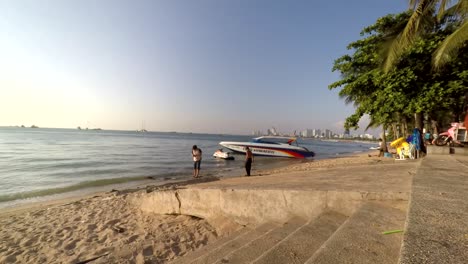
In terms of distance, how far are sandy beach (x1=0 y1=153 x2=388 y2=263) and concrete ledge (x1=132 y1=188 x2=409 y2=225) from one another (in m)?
0.31

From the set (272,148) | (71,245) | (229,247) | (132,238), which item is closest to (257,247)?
(229,247)

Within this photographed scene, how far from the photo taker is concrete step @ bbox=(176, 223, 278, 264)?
9.80ft

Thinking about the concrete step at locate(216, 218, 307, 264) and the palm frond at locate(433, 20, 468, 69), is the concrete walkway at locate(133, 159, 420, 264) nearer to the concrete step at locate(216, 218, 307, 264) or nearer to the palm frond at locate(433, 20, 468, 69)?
the concrete step at locate(216, 218, 307, 264)

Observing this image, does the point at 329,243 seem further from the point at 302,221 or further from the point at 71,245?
the point at 71,245

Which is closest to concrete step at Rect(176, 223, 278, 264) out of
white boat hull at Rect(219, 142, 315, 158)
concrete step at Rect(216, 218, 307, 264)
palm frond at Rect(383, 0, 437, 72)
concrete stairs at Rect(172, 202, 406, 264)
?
concrete stairs at Rect(172, 202, 406, 264)

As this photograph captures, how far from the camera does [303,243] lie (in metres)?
2.68

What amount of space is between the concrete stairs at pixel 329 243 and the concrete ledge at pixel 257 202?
0.62ft

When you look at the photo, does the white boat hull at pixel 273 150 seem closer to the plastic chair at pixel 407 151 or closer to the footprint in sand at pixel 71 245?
the plastic chair at pixel 407 151

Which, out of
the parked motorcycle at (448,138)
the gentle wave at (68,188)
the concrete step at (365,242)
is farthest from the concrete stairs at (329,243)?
the gentle wave at (68,188)

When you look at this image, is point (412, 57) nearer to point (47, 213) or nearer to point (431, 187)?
point (431, 187)

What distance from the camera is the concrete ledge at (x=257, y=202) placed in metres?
3.64

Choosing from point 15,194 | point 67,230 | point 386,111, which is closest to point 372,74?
point 386,111

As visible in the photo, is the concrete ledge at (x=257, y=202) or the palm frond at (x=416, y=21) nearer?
the concrete ledge at (x=257, y=202)

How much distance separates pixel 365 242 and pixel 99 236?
218 inches
